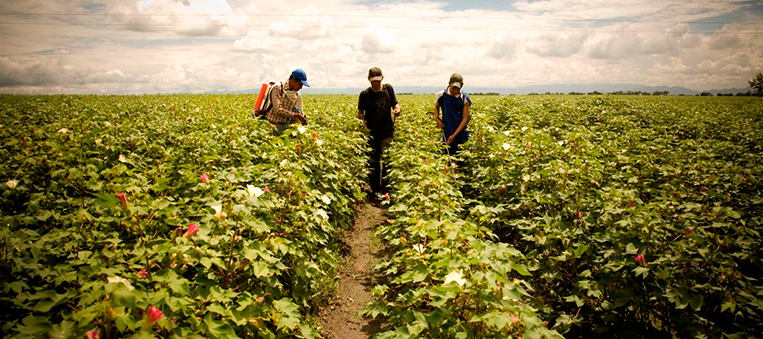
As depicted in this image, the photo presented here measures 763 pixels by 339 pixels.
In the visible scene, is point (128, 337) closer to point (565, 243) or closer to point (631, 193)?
point (565, 243)

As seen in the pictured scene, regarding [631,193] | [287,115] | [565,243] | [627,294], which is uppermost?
[287,115]

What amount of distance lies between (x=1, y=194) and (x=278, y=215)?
7.28 feet

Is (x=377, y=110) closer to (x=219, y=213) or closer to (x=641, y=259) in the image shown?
(x=219, y=213)

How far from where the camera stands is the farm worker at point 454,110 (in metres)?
5.57

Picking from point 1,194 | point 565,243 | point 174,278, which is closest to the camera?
point 174,278

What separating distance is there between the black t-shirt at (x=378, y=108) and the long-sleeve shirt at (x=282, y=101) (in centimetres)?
129

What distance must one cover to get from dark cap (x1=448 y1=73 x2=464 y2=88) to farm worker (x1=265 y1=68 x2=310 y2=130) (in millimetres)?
2265

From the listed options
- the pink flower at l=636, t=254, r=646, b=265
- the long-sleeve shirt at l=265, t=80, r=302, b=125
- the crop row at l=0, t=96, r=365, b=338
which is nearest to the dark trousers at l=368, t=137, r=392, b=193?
the long-sleeve shirt at l=265, t=80, r=302, b=125

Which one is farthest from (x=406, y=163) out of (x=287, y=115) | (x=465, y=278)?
(x=465, y=278)

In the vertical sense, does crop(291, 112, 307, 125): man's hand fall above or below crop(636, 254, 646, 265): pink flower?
above

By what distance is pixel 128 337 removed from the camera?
126 centimetres

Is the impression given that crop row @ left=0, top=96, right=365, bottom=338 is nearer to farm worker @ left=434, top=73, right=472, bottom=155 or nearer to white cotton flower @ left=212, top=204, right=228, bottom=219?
white cotton flower @ left=212, top=204, right=228, bottom=219

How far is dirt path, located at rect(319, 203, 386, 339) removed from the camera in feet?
9.55

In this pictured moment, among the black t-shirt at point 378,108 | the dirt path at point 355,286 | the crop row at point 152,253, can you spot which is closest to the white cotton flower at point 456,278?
the dirt path at point 355,286
